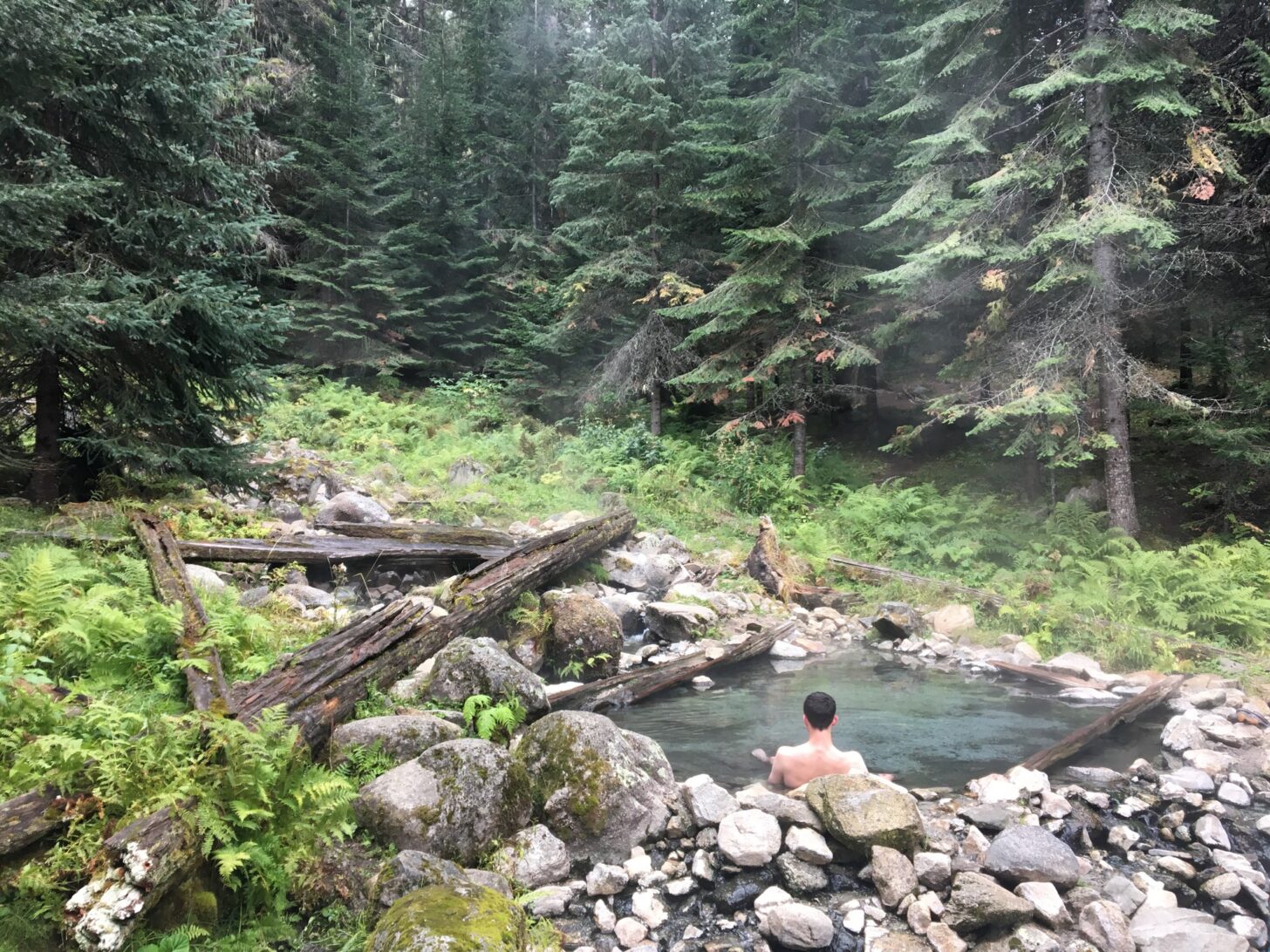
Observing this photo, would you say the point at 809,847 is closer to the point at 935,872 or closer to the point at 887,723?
→ the point at 935,872

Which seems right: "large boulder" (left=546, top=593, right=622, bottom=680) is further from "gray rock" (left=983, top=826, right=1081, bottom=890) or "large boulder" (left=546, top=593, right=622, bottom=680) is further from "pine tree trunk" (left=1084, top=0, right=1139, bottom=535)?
"pine tree trunk" (left=1084, top=0, right=1139, bottom=535)

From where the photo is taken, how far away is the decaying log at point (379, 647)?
4594 mm

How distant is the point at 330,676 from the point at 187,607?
5.03 feet

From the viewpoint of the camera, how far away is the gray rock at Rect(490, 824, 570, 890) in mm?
4117

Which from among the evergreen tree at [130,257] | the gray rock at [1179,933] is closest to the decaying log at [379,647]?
the evergreen tree at [130,257]

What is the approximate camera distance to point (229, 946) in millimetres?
3125

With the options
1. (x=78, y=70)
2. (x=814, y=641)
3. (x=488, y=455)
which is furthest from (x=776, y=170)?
(x=78, y=70)

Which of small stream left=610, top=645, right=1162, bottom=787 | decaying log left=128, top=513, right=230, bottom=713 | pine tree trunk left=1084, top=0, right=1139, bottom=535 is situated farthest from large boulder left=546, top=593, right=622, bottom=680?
pine tree trunk left=1084, top=0, right=1139, bottom=535

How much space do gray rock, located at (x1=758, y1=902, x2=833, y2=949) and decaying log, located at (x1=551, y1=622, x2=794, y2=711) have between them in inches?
126

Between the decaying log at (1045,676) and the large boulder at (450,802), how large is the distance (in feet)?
21.9

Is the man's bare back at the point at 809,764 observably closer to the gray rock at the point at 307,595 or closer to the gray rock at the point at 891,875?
the gray rock at the point at 891,875

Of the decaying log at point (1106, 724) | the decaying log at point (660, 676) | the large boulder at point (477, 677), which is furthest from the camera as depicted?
the decaying log at point (660, 676)

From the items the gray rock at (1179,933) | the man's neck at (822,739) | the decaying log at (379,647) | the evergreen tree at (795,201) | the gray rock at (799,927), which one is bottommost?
the gray rock at (1179,933)

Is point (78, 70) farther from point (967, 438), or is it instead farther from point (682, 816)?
point (967, 438)
